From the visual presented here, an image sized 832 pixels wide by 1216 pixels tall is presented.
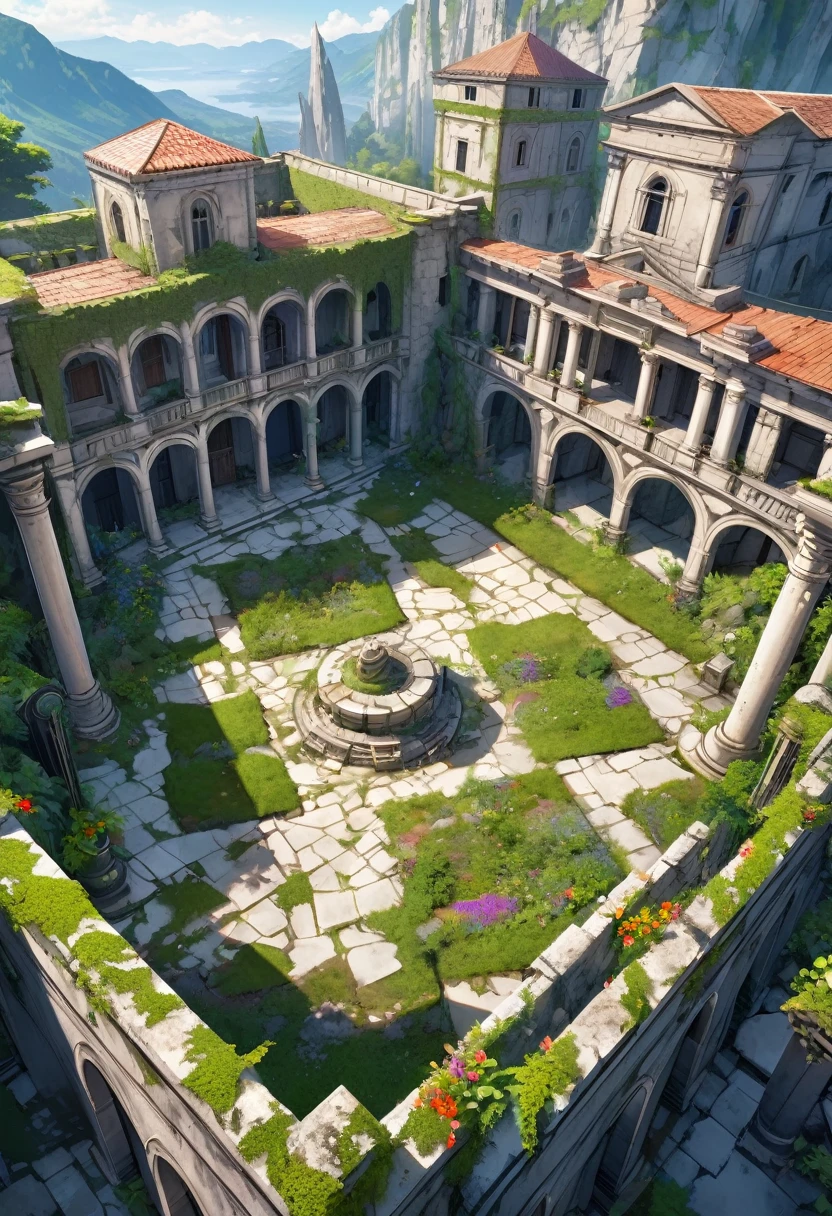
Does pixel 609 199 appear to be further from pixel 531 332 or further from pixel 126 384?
pixel 126 384

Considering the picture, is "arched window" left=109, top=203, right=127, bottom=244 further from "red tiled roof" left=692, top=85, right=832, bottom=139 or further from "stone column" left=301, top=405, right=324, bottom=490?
"red tiled roof" left=692, top=85, right=832, bottom=139

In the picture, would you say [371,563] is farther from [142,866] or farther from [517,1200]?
[517,1200]

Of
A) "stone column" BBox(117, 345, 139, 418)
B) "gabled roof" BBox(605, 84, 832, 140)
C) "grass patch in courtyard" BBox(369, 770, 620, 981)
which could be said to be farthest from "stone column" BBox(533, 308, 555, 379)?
"grass patch in courtyard" BBox(369, 770, 620, 981)

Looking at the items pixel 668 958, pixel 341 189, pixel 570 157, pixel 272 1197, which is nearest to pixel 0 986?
pixel 272 1197

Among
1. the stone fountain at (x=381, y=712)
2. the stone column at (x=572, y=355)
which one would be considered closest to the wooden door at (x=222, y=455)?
the stone fountain at (x=381, y=712)

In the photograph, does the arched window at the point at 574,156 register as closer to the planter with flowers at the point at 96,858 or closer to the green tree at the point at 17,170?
the green tree at the point at 17,170
